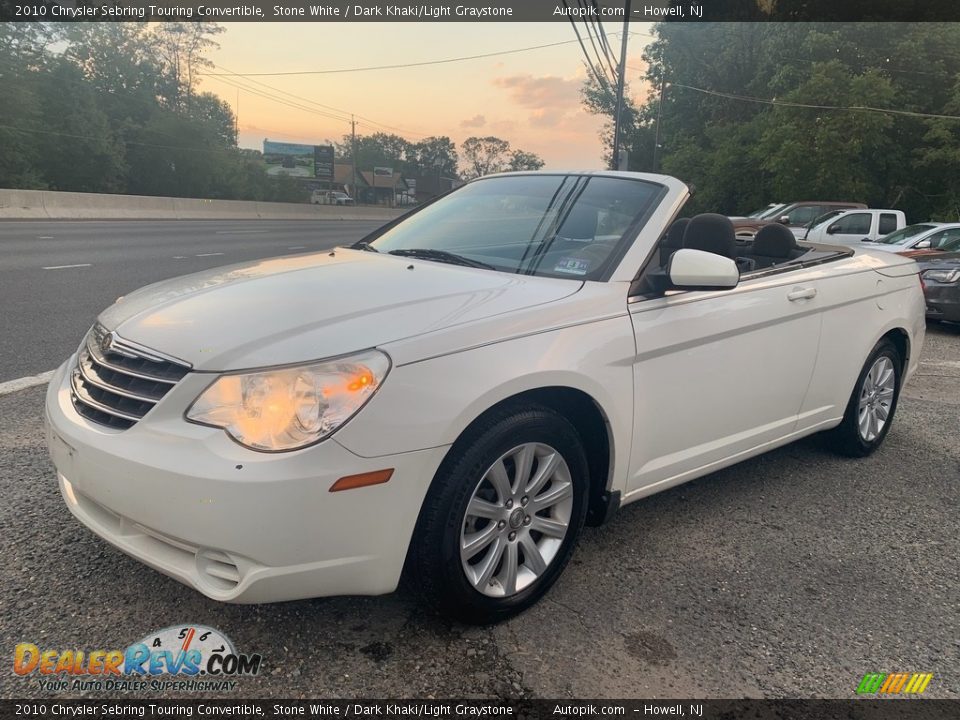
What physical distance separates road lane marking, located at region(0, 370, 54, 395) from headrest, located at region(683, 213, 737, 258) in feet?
13.8

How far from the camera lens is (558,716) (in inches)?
84.8

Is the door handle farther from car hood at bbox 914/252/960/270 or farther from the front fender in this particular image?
car hood at bbox 914/252/960/270

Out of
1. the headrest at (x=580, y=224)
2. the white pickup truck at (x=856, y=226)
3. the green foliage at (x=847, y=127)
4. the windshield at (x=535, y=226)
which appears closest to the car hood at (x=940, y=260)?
the white pickup truck at (x=856, y=226)

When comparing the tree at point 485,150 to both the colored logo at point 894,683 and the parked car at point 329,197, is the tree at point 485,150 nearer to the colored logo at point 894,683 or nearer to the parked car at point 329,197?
the parked car at point 329,197

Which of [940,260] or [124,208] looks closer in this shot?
[940,260]

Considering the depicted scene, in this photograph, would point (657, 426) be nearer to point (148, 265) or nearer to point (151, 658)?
point (151, 658)

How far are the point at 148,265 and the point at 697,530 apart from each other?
34.8 feet

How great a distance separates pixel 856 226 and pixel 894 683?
1704 cm

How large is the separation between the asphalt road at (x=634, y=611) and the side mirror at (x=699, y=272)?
1.16 m

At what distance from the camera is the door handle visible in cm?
360

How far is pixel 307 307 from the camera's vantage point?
2553 millimetres

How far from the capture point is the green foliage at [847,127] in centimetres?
2802

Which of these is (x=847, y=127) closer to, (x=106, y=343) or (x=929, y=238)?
(x=929, y=238)

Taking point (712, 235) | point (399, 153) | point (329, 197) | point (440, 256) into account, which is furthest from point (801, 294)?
point (399, 153)
